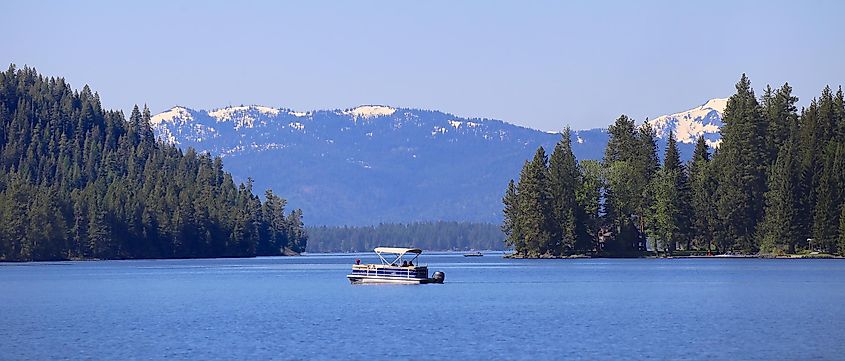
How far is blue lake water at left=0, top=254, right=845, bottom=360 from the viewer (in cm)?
5709

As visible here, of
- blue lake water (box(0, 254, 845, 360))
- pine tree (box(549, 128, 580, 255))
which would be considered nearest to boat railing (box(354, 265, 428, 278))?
blue lake water (box(0, 254, 845, 360))

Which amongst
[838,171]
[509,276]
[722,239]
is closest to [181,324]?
[509,276]

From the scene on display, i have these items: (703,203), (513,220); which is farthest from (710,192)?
(513,220)

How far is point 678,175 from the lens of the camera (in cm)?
17388

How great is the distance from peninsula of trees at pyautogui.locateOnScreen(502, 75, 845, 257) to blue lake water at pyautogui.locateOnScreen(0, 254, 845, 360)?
1265 inches

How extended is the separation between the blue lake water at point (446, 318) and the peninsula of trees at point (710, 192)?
3213cm

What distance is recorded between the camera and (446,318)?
73.8 meters

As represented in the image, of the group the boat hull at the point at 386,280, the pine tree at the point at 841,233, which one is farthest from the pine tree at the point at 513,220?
the boat hull at the point at 386,280

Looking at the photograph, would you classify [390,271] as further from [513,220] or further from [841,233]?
[513,220]

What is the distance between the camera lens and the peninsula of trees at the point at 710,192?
506 ft

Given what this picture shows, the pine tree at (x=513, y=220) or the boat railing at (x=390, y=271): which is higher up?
the pine tree at (x=513, y=220)

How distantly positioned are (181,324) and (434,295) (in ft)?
90.6

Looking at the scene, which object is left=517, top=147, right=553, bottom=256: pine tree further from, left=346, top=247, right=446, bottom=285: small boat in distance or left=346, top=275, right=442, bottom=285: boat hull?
left=346, top=275, right=442, bottom=285: boat hull

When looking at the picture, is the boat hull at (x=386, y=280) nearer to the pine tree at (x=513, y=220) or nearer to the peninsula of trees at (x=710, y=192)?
the peninsula of trees at (x=710, y=192)
